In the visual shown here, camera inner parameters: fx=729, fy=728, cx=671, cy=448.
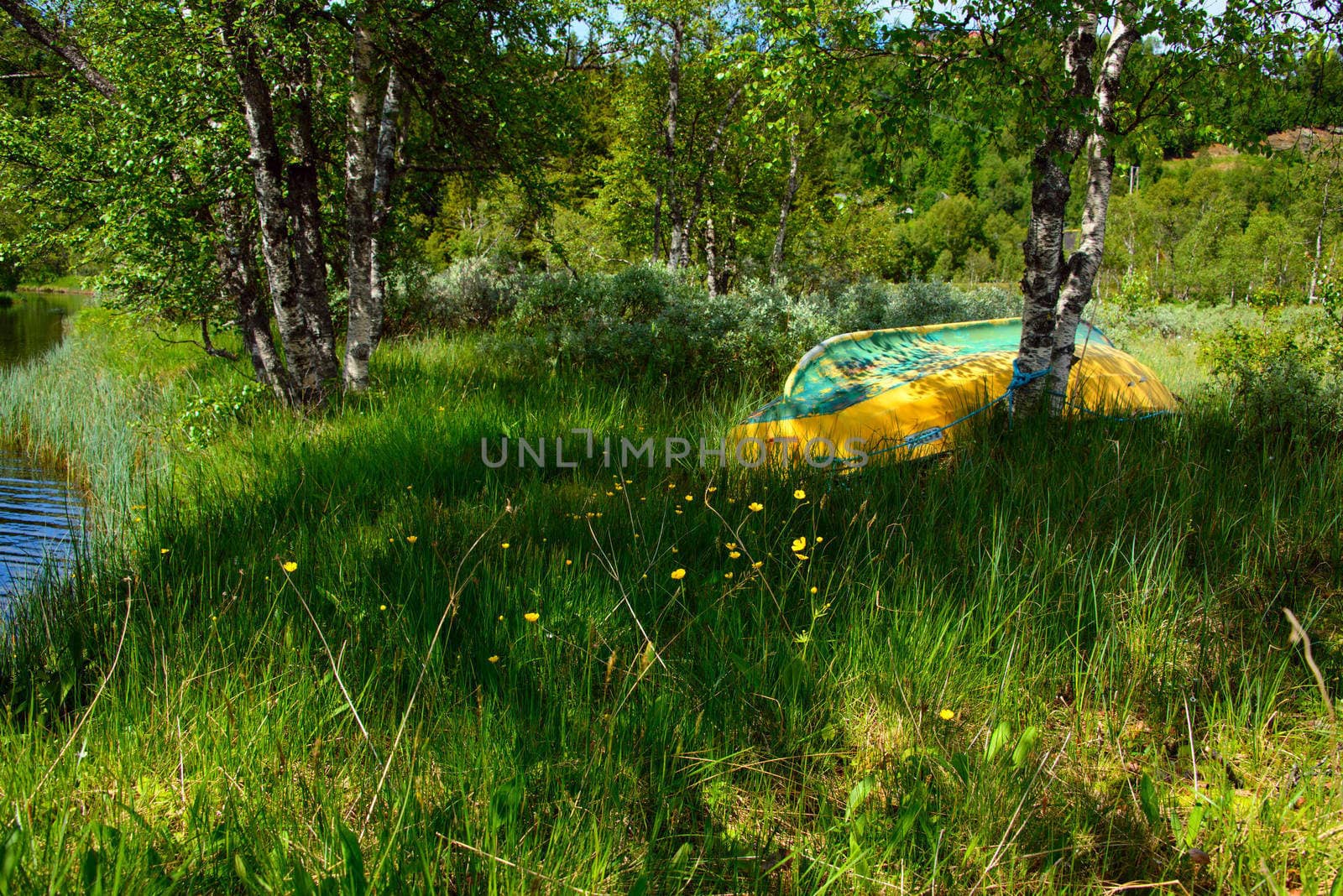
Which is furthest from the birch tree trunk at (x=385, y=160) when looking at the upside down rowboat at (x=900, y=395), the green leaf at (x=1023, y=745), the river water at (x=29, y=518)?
the green leaf at (x=1023, y=745)

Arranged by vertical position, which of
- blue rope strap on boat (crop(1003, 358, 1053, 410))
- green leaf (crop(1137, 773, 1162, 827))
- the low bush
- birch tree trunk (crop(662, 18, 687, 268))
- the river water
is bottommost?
the river water

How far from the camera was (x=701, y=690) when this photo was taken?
7.36 ft

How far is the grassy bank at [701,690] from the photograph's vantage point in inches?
64.1

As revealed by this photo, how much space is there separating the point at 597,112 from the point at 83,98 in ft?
74.4

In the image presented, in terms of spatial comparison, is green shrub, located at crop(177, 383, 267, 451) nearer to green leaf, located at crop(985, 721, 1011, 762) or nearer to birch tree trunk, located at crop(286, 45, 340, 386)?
birch tree trunk, located at crop(286, 45, 340, 386)

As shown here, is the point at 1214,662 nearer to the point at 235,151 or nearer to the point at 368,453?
the point at 368,453

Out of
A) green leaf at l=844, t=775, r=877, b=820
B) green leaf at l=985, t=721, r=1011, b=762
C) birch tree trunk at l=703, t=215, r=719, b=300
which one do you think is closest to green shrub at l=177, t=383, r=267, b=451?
green leaf at l=844, t=775, r=877, b=820

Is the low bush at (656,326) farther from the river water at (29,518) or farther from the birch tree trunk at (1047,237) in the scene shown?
the river water at (29,518)

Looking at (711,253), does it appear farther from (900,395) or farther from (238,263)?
(900,395)

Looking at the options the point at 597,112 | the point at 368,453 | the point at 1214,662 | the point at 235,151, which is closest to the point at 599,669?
the point at 1214,662

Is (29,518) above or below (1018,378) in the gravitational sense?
below

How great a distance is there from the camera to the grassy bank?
64.1 inches

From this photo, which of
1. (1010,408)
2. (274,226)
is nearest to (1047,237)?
(1010,408)

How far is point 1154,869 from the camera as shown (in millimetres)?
1707
